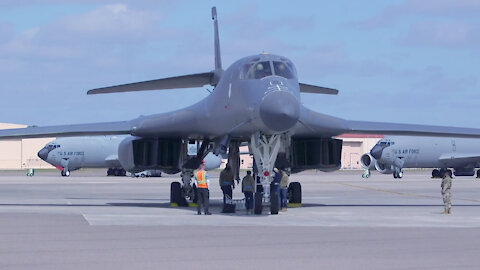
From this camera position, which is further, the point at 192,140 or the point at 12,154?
the point at 12,154

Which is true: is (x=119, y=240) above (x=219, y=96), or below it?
below

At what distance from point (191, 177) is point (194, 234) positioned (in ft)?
31.8

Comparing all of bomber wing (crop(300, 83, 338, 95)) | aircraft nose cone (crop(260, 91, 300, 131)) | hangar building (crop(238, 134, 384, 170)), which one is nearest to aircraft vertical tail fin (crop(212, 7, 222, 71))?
bomber wing (crop(300, 83, 338, 95))

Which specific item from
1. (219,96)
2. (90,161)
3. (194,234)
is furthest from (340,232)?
(90,161)

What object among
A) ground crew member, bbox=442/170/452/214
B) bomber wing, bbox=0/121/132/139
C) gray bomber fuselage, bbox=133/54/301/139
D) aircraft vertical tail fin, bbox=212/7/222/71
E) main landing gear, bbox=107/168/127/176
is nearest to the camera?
gray bomber fuselage, bbox=133/54/301/139

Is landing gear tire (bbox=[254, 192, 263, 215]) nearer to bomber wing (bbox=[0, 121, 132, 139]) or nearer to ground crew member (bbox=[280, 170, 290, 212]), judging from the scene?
ground crew member (bbox=[280, 170, 290, 212])

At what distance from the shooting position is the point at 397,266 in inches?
408

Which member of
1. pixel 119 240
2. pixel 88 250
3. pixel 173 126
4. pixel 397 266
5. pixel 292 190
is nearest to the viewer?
pixel 397 266

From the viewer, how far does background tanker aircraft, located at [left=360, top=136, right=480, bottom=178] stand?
200 feet

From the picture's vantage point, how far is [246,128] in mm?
20109

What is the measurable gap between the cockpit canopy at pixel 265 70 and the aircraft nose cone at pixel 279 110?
104 centimetres

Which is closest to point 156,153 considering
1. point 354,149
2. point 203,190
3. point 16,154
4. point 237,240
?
point 203,190

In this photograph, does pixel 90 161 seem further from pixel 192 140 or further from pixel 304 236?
pixel 304 236

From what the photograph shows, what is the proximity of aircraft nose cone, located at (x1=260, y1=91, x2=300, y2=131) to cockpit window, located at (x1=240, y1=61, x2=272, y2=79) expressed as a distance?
3.40ft
